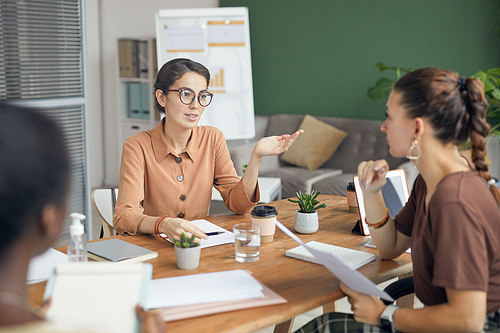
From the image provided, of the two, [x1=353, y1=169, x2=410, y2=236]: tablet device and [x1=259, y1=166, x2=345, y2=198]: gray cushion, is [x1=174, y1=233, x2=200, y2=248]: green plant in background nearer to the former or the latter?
[x1=353, y1=169, x2=410, y2=236]: tablet device

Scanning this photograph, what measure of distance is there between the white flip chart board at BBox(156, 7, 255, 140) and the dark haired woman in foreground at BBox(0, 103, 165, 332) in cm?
386

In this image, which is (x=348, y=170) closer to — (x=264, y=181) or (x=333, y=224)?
(x=264, y=181)

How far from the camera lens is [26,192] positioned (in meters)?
0.70

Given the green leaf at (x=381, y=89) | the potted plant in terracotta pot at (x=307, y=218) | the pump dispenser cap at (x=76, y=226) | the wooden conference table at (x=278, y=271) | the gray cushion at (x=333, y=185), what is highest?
the green leaf at (x=381, y=89)

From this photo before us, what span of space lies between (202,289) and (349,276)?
1.17 feet

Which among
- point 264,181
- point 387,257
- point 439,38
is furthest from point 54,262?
point 439,38

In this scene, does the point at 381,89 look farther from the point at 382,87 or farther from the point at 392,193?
the point at 392,193

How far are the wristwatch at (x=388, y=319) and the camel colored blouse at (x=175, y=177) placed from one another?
0.83 m

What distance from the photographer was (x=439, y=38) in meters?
4.35

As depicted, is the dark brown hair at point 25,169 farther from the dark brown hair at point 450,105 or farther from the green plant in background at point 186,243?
the dark brown hair at point 450,105

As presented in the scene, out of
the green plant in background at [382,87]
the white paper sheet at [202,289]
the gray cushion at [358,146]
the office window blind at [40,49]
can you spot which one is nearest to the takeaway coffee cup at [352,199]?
the white paper sheet at [202,289]

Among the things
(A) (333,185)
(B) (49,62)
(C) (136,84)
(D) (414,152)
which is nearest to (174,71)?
(D) (414,152)

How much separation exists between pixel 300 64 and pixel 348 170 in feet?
4.52

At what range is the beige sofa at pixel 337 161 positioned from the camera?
4.11 meters
